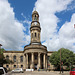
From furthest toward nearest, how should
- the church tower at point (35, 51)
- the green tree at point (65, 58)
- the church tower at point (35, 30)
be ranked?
the church tower at point (35, 30) → the church tower at point (35, 51) → the green tree at point (65, 58)

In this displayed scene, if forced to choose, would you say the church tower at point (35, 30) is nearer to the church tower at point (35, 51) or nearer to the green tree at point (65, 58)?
the church tower at point (35, 51)

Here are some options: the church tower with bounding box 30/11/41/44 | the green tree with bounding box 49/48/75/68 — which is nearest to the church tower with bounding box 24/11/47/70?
the church tower with bounding box 30/11/41/44

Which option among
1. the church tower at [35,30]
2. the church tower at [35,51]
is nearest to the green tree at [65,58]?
the church tower at [35,51]

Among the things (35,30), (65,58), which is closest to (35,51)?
(65,58)

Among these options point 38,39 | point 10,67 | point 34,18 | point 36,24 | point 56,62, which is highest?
point 34,18

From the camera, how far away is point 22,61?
53.1m

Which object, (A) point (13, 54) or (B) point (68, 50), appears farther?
(A) point (13, 54)

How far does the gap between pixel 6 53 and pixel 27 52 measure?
1536cm

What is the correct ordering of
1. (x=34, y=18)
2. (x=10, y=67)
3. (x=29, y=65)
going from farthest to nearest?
1. (x=34, y=18)
2. (x=10, y=67)
3. (x=29, y=65)

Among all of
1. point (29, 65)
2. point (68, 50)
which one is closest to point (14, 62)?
point (29, 65)

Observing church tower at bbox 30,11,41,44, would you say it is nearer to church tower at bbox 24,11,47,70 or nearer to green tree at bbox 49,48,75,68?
church tower at bbox 24,11,47,70

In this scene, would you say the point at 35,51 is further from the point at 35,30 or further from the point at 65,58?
the point at 35,30

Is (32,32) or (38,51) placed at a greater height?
(32,32)

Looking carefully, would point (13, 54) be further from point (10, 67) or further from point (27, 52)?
point (27, 52)
